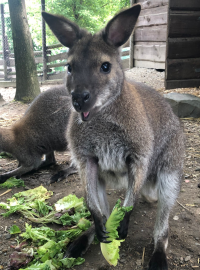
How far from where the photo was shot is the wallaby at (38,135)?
12.1 ft

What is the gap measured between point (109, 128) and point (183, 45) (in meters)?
5.07

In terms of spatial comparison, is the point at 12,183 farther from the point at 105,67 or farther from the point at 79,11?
the point at 79,11

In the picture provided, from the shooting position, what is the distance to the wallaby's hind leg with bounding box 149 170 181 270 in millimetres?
2045

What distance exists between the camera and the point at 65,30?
2172mm

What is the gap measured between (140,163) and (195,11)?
214 inches

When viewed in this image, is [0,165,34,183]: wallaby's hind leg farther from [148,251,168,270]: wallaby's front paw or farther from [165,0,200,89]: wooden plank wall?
[165,0,200,89]: wooden plank wall

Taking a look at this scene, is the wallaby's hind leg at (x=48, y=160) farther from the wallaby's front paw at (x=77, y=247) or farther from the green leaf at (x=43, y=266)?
the green leaf at (x=43, y=266)

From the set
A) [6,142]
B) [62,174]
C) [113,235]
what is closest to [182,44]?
[62,174]

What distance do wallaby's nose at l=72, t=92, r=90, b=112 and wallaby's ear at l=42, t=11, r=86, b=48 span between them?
58 centimetres

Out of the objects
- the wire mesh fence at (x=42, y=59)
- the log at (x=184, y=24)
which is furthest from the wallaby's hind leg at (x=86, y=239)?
the wire mesh fence at (x=42, y=59)

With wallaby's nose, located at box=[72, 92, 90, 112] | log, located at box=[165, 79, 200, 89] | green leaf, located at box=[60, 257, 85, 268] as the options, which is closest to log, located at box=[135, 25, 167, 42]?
log, located at box=[165, 79, 200, 89]

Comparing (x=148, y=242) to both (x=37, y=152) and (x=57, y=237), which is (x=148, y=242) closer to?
(x=57, y=237)

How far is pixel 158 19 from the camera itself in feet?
26.0

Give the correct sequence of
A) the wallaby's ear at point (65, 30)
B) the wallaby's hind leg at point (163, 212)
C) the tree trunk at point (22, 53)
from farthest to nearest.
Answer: the tree trunk at point (22, 53), the wallaby's ear at point (65, 30), the wallaby's hind leg at point (163, 212)
